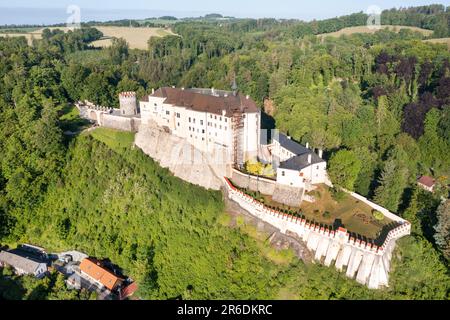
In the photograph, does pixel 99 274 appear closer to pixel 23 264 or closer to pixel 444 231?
pixel 23 264

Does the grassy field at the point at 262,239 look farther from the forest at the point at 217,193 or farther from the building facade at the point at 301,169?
the building facade at the point at 301,169

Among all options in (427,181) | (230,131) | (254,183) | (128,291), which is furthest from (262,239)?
(427,181)

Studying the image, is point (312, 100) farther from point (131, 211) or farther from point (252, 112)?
point (131, 211)

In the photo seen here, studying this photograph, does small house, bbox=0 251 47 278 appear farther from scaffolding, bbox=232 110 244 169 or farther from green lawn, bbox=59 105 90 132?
scaffolding, bbox=232 110 244 169

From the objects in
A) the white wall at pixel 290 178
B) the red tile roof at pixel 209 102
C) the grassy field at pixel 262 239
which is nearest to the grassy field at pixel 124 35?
the red tile roof at pixel 209 102
